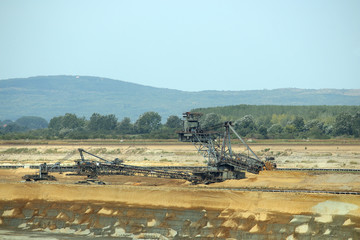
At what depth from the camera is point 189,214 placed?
2026 inches

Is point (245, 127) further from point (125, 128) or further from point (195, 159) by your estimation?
point (195, 159)

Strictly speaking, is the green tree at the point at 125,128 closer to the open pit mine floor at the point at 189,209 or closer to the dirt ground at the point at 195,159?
the dirt ground at the point at 195,159

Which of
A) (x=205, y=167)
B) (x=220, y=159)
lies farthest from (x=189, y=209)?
(x=205, y=167)

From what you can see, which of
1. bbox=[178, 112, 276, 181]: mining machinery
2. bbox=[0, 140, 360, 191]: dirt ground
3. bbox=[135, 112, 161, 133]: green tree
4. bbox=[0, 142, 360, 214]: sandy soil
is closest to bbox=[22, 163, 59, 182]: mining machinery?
bbox=[0, 142, 360, 214]: sandy soil

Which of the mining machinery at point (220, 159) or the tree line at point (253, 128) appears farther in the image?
the tree line at point (253, 128)

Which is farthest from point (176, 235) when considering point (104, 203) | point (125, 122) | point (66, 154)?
point (125, 122)

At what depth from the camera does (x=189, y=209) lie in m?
52.4

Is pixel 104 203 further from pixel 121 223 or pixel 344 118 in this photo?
pixel 344 118

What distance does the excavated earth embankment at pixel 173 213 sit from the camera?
45812 mm

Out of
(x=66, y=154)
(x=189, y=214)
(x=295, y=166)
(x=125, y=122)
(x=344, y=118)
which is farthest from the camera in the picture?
(x=125, y=122)

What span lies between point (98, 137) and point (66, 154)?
122 ft

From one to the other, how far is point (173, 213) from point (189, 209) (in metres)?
1.49

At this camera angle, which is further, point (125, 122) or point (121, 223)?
point (125, 122)

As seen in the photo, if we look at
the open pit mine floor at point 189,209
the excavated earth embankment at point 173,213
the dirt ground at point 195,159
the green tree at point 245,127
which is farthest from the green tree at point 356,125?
the excavated earth embankment at point 173,213
